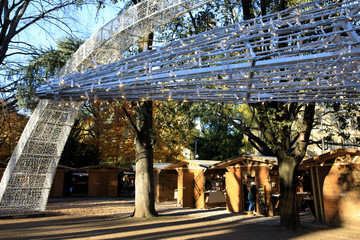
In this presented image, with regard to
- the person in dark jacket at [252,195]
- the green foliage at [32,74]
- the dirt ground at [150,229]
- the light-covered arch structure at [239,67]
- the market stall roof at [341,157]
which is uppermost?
the green foliage at [32,74]

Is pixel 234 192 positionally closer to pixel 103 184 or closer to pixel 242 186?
pixel 242 186

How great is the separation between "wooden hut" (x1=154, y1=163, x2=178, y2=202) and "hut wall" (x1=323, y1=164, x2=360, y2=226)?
12.9 m

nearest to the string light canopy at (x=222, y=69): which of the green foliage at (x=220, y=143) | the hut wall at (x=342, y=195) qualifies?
the hut wall at (x=342, y=195)

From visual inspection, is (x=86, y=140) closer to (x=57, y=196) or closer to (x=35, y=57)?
(x=57, y=196)

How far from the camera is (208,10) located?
44.4 feet

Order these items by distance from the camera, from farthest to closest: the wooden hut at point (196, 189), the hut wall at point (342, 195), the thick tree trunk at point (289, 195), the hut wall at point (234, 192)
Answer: the wooden hut at point (196, 189) → the hut wall at point (234, 192) → the hut wall at point (342, 195) → the thick tree trunk at point (289, 195)

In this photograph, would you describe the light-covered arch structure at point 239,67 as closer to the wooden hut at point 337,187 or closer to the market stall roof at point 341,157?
the market stall roof at point 341,157

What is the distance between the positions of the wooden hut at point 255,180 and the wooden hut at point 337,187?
2.44 m

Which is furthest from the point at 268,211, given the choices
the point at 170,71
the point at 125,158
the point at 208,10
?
the point at 125,158

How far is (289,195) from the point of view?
10945mm

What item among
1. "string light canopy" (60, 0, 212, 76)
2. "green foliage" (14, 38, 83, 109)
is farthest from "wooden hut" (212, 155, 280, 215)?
"green foliage" (14, 38, 83, 109)

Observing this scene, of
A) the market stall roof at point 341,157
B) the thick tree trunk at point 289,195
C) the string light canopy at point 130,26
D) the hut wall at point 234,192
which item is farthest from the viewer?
the hut wall at point 234,192

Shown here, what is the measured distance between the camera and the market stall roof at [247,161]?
596 inches

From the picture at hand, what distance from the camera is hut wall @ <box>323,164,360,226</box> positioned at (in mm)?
11469
